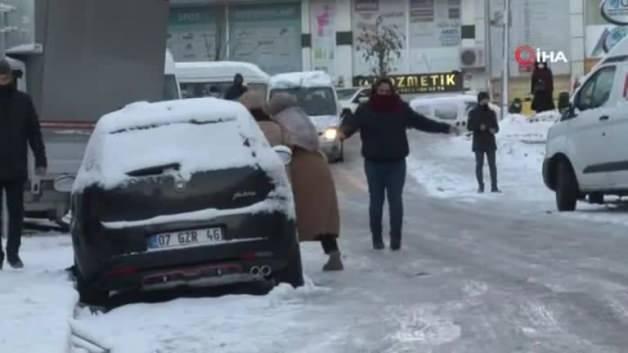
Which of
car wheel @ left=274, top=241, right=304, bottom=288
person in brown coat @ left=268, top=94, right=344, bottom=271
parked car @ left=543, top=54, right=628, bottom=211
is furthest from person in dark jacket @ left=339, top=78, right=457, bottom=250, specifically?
parked car @ left=543, top=54, right=628, bottom=211

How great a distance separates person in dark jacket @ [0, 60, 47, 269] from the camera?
522 inches

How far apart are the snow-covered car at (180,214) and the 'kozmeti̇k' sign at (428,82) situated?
5296 cm

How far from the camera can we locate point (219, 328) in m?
10.1

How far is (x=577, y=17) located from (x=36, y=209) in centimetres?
4819

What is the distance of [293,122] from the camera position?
13.9m

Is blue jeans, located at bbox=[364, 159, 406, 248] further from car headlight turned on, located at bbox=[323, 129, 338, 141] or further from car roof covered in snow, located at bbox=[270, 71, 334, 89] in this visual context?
car roof covered in snow, located at bbox=[270, 71, 334, 89]

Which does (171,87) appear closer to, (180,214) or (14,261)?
(14,261)

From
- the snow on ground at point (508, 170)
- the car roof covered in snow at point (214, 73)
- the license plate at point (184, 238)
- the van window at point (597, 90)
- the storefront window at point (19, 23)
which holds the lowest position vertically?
the snow on ground at point (508, 170)

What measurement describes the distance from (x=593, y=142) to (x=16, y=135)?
8921mm

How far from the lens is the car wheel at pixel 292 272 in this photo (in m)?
11.7

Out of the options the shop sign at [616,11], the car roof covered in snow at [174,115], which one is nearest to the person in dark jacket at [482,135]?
the shop sign at [616,11]

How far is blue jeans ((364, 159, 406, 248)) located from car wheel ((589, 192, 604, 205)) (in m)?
5.47

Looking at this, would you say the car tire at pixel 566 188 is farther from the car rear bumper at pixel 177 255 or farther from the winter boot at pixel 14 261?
the car rear bumper at pixel 177 255

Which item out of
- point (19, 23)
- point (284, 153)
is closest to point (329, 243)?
point (284, 153)
